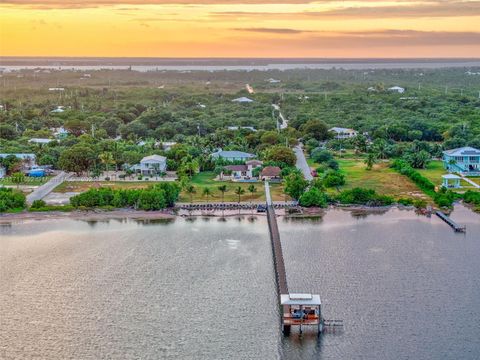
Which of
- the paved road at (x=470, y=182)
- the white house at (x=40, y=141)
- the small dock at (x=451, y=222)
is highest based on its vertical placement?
the white house at (x=40, y=141)

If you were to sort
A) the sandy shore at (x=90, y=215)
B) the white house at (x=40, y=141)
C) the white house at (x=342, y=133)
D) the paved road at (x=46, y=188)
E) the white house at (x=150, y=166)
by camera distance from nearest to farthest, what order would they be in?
the sandy shore at (x=90, y=215) → the paved road at (x=46, y=188) → the white house at (x=150, y=166) → the white house at (x=40, y=141) → the white house at (x=342, y=133)

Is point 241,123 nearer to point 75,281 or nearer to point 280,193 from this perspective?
point 280,193

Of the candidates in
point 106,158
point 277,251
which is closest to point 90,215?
point 106,158

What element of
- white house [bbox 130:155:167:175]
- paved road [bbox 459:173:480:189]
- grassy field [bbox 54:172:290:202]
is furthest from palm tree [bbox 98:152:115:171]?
paved road [bbox 459:173:480:189]

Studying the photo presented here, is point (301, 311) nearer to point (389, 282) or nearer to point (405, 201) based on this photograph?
point (389, 282)

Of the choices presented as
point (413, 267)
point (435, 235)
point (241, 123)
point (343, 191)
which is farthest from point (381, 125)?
point (413, 267)

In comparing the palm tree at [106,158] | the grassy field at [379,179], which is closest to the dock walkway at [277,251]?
the grassy field at [379,179]

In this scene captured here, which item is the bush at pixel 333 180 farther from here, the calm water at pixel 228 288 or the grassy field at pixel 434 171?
the calm water at pixel 228 288

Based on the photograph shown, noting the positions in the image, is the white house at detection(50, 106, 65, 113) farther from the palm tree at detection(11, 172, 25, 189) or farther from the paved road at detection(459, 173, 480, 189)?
the paved road at detection(459, 173, 480, 189)
